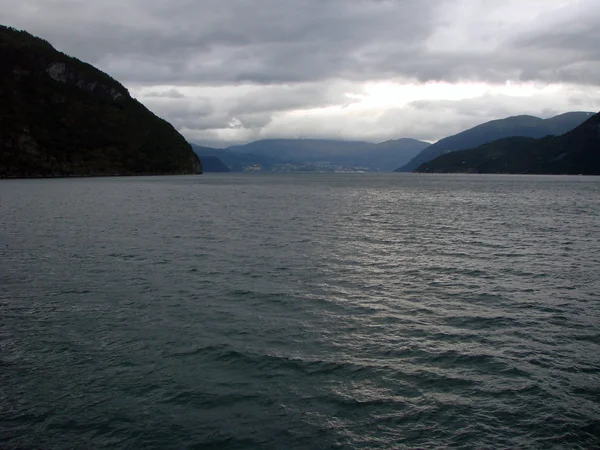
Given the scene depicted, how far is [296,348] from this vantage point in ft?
73.3

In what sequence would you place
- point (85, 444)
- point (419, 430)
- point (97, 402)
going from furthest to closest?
point (97, 402) < point (419, 430) < point (85, 444)

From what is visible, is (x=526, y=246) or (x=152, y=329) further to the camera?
(x=526, y=246)

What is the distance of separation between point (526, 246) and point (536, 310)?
2749 cm

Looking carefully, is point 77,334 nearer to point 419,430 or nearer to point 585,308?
point 419,430

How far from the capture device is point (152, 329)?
24438 millimetres

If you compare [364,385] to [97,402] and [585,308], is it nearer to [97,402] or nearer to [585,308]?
[97,402]

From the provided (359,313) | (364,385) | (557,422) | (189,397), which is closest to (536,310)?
(359,313)

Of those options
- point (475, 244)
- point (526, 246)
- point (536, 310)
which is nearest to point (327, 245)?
point (475, 244)

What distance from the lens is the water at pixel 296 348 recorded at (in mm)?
15617

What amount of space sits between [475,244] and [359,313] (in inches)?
1289

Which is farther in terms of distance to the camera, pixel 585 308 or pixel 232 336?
pixel 585 308

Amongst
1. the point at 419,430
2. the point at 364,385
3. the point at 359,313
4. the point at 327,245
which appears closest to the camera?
the point at 419,430

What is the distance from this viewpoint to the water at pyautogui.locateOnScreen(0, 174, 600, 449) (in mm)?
15617

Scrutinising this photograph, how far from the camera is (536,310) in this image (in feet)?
94.5
